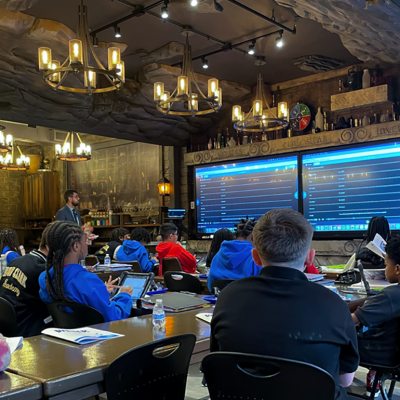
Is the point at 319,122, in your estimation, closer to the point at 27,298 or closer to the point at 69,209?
the point at 69,209

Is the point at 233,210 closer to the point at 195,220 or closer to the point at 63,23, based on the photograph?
the point at 195,220

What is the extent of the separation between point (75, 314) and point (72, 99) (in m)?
6.52

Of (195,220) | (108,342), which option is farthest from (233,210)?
(108,342)

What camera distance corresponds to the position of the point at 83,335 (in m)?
2.04

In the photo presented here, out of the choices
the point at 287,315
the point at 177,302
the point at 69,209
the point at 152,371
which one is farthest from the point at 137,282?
the point at 69,209

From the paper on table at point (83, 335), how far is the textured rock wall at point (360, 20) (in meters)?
4.40

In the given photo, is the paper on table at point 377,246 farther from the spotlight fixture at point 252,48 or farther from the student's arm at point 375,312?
the spotlight fixture at point 252,48

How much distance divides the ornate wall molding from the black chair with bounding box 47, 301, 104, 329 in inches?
253

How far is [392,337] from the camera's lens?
104 inches

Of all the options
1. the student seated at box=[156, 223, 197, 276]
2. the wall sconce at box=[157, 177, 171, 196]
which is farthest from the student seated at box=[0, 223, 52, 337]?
the wall sconce at box=[157, 177, 171, 196]

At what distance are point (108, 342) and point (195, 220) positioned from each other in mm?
8250

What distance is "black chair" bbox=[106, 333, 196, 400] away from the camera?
1613mm

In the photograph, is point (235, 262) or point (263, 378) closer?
point (263, 378)

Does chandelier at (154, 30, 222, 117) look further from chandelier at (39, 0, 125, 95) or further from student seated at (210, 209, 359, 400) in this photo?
student seated at (210, 209, 359, 400)
